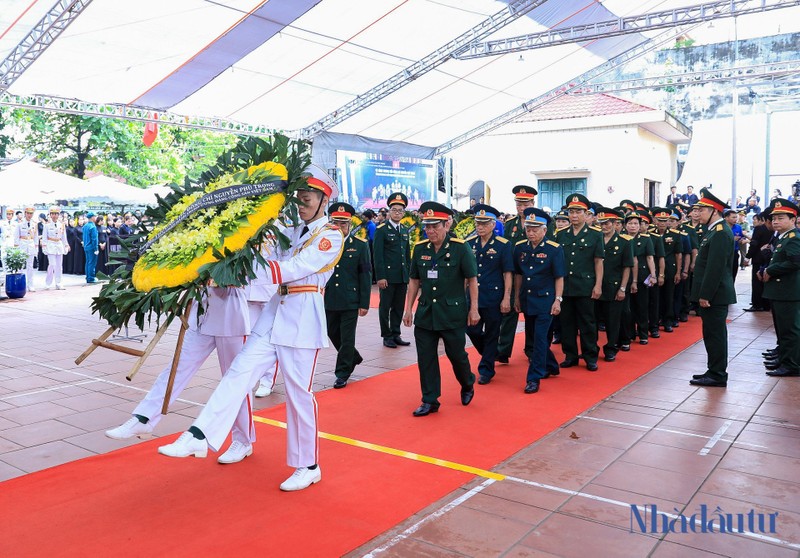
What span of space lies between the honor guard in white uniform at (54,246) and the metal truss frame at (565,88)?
10192 millimetres

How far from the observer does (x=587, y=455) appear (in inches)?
176

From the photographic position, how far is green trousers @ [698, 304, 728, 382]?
20.8 ft

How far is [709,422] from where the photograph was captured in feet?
17.2

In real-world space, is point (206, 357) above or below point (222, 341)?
below

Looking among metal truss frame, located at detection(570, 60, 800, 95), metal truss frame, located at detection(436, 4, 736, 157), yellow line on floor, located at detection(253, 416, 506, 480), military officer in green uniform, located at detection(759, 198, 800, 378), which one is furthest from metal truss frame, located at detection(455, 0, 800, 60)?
Result: yellow line on floor, located at detection(253, 416, 506, 480)

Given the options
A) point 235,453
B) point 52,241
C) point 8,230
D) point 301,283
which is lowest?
point 235,453

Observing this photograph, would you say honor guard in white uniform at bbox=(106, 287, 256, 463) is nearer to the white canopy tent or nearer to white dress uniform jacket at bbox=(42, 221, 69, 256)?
the white canopy tent

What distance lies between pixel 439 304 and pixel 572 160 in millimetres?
18506

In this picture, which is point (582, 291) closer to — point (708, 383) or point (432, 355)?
point (708, 383)

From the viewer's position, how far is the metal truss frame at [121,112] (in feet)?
38.6

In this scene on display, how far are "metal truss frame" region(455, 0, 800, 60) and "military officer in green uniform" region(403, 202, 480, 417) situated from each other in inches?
390

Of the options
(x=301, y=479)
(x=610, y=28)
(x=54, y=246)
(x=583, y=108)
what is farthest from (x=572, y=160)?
(x=301, y=479)

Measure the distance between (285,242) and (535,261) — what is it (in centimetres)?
340

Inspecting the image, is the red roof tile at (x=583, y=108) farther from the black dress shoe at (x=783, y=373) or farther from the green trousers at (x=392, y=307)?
the black dress shoe at (x=783, y=373)
